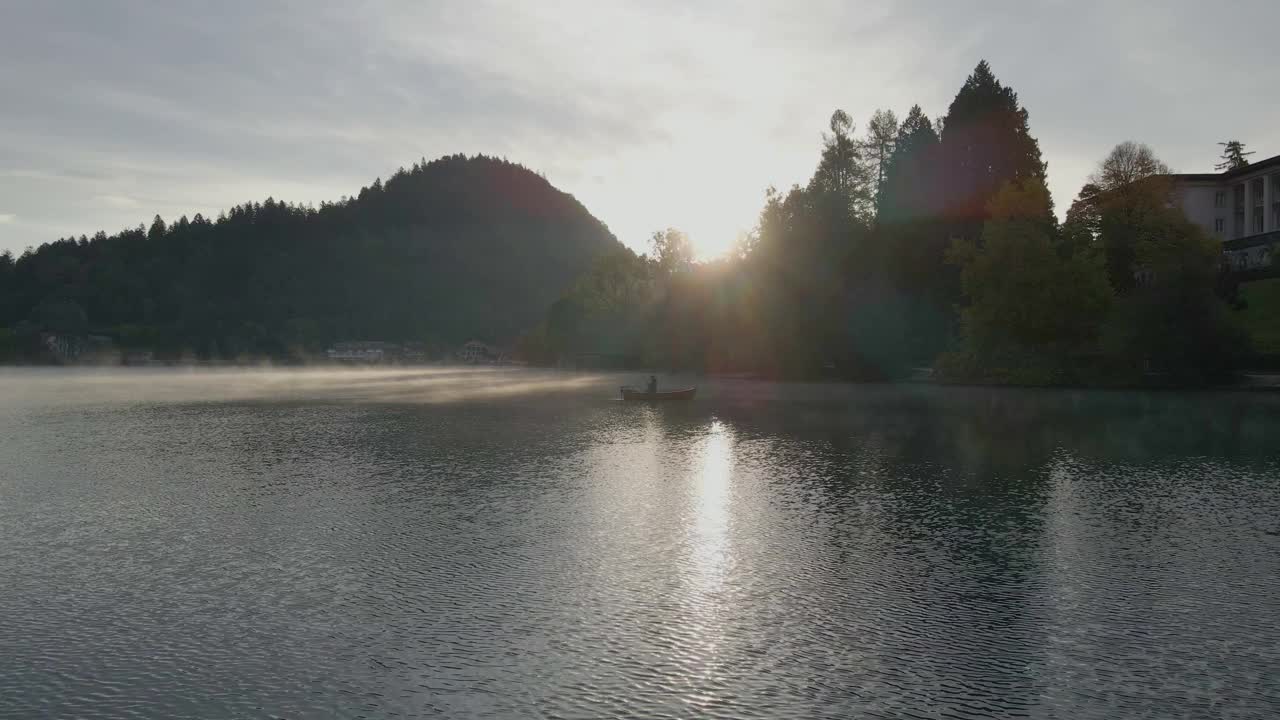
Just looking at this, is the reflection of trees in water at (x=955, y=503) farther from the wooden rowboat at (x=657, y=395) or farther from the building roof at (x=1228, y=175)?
the building roof at (x=1228, y=175)

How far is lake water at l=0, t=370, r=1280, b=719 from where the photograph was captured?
12164mm

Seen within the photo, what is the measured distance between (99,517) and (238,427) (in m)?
29.3

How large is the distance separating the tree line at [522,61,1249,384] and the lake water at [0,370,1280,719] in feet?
179

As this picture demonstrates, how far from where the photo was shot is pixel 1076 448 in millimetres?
41188

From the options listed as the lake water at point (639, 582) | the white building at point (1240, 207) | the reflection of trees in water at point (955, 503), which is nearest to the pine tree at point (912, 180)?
the white building at point (1240, 207)

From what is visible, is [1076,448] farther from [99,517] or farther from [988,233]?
[988,233]

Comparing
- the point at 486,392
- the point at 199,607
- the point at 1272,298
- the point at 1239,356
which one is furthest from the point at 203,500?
the point at 1272,298

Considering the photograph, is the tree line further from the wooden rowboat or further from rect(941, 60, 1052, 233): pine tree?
the wooden rowboat

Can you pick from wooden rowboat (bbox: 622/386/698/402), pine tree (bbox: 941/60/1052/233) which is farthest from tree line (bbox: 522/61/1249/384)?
wooden rowboat (bbox: 622/386/698/402)

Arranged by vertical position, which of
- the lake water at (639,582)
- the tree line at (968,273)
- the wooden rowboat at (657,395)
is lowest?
the lake water at (639,582)

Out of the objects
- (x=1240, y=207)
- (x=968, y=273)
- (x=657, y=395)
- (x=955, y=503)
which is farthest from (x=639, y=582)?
(x=1240, y=207)

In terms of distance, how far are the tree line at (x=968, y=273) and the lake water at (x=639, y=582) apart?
54.5 metres

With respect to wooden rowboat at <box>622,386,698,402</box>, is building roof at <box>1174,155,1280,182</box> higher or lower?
higher

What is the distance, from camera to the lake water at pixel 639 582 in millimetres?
12164
